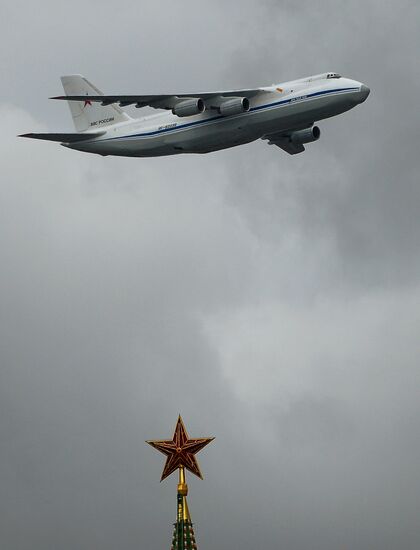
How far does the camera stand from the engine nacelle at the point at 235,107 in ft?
309

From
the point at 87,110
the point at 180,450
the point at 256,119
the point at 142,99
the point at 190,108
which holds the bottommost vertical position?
the point at 180,450

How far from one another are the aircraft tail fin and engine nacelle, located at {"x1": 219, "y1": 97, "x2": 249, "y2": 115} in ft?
35.7

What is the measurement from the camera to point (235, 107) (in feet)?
309

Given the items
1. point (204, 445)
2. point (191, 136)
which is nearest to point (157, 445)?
point (204, 445)

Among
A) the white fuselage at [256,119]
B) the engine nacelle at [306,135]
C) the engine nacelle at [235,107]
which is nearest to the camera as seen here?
the white fuselage at [256,119]

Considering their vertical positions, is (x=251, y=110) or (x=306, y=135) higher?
(x=306, y=135)

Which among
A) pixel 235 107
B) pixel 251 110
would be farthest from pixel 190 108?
pixel 251 110

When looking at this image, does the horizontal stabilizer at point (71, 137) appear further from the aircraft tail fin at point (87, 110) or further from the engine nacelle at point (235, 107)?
the engine nacelle at point (235, 107)

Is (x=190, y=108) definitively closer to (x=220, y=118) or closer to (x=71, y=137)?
(x=220, y=118)

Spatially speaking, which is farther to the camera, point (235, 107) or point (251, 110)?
point (251, 110)

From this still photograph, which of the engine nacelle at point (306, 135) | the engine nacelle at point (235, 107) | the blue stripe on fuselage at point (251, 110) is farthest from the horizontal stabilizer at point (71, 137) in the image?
the engine nacelle at point (306, 135)

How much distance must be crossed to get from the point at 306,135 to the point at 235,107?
894cm

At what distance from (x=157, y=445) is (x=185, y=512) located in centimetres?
332

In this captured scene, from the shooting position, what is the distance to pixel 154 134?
9788cm
